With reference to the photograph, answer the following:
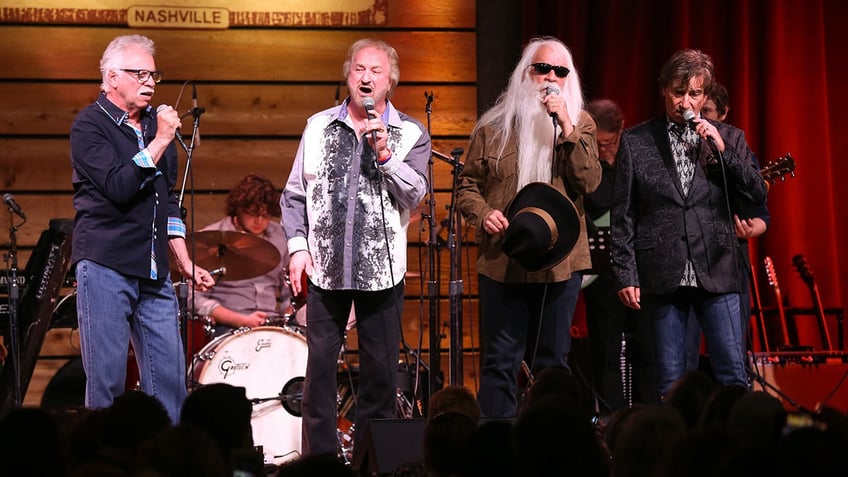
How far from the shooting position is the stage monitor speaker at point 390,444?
11.2 feet

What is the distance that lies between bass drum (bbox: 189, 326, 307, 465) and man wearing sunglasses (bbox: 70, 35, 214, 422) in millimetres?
1441

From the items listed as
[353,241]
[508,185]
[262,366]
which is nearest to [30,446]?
[353,241]

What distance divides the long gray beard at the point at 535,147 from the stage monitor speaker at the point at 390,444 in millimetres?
1234

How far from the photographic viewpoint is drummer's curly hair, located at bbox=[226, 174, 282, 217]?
6.51 metres

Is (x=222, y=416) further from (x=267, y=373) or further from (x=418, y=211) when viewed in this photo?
(x=418, y=211)

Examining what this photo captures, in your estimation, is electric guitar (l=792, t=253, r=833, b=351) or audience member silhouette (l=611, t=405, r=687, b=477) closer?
audience member silhouette (l=611, t=405, r=687, b=477)

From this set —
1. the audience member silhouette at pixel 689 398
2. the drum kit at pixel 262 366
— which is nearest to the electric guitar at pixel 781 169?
the drum kit at pixel 262 366

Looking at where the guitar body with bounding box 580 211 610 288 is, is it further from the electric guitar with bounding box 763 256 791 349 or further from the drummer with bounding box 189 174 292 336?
the drummer with bounding box 189 174 292 336

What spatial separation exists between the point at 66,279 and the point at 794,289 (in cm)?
435

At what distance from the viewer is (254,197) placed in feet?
21.4

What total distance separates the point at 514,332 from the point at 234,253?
202cm

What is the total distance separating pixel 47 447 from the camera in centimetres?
221

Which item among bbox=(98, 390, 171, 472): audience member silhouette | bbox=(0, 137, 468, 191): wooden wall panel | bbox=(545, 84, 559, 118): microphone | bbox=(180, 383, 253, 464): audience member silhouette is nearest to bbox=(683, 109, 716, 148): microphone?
bbox=(545, 84, 559, 118): microphone

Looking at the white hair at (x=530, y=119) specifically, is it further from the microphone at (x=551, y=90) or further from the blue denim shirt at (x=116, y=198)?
the blue denim shirt at (x=116, y=198)
